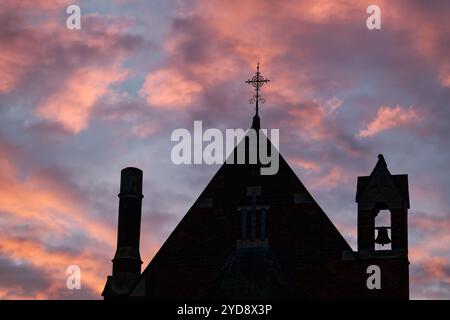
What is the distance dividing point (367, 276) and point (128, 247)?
29.4ft

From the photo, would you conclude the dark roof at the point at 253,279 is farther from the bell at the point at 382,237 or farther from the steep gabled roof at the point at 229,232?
the bell at the point at 382,237

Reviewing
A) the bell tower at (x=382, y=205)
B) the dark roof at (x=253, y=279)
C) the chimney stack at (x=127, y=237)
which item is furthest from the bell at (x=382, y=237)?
the chimney stack at (x=127, y=237)

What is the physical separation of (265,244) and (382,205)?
4.50 meters

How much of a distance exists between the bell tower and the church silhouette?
0.04 metres

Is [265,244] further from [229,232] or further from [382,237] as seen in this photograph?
[382,237]

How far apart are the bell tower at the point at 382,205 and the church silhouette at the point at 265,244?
0.12 ft

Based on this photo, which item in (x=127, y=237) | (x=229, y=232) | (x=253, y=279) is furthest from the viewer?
(x=127, y=237)

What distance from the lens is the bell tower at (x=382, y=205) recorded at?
38375mm

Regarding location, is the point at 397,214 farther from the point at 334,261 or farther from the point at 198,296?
the point at 198,296

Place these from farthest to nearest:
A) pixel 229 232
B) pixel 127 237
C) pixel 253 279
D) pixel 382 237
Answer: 1. pixel 127 237
2. pixel 229 232
3. pixel 382 237
4. pixel 253 279

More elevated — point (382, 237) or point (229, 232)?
point (229, 232)

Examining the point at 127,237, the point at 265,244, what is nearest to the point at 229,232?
the point at 265,244

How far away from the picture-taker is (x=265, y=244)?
1527 inches
